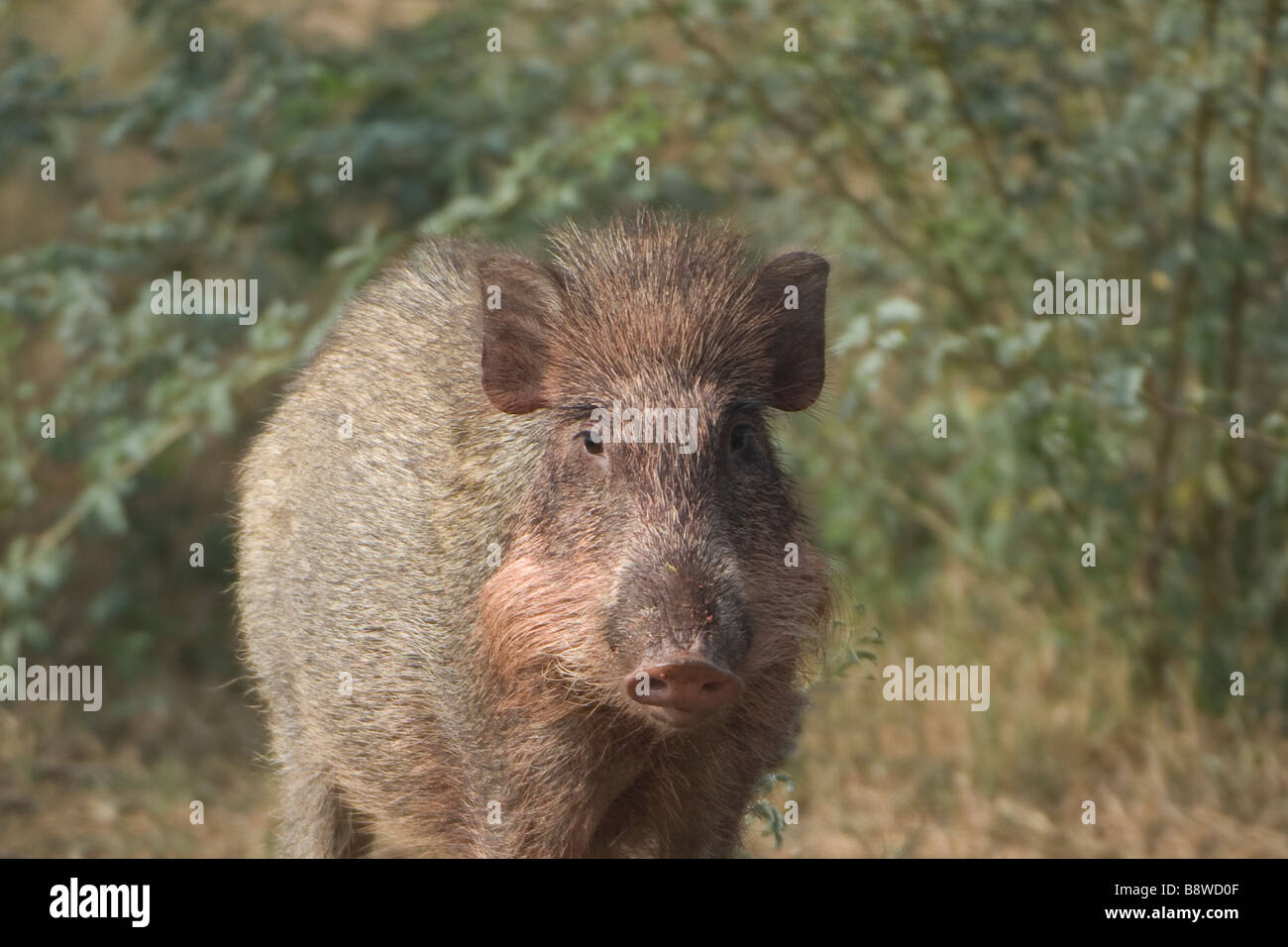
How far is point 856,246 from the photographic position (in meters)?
7.39

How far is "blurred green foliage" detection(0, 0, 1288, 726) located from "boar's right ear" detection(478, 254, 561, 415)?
153cm

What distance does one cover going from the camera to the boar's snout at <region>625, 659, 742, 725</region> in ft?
11.4

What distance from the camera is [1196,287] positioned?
7.02 m

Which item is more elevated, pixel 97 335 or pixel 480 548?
pixel 97 335

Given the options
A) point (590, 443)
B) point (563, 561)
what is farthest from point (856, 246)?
point (563, 561)

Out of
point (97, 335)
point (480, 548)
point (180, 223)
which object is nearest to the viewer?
point (480, 548)

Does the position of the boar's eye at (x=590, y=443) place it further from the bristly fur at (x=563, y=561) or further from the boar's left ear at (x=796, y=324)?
the boar's left ear at (x=796, y=324)

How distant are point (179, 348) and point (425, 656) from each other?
308 cm

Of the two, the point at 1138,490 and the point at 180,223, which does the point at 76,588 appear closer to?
the point at 180,223

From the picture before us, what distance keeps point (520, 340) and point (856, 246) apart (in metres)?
3.42

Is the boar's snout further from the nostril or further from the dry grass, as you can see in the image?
the dry grass

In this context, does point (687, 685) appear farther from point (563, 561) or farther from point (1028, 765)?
point (1028, 765)

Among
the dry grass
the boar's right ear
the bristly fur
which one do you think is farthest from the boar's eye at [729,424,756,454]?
the dry grass

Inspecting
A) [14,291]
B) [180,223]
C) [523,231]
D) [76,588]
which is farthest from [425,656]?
[76,588]
